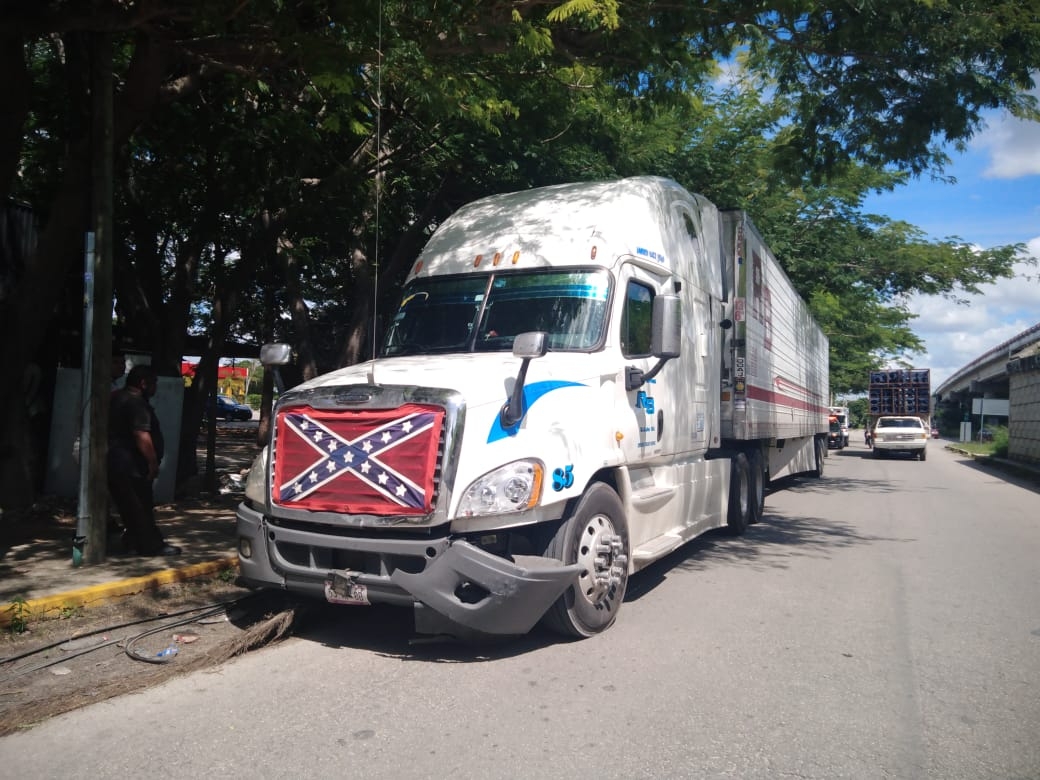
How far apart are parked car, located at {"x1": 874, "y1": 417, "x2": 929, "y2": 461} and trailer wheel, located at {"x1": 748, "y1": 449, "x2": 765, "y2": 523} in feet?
72.3

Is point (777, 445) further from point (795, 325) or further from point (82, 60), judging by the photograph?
point (82, 60)

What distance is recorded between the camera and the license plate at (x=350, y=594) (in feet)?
16.2

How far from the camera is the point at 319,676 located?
15.8ft

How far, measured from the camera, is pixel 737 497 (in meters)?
10.2

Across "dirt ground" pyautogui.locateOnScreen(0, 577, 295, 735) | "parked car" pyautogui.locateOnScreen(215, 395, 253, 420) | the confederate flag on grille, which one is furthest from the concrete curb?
"parked car" pyautogui.locateOnScreen(215, 395, 253, 420)

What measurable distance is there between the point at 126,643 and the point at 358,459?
2.06m

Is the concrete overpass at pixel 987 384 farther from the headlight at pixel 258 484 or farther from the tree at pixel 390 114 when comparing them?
the headlight at pixel 258 484

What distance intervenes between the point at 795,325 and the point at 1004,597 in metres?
8.51

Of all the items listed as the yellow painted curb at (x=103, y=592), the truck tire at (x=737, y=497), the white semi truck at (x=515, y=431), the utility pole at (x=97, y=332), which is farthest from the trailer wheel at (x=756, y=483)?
the utility pole at (x=97, y=332)

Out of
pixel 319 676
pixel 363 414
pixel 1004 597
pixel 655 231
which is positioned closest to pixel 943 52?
pixel 655 231

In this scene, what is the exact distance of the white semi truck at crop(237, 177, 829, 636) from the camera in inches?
192

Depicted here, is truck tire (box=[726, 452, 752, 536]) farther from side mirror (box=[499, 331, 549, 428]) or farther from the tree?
side mirror (box=[499, 331, 549, 428])

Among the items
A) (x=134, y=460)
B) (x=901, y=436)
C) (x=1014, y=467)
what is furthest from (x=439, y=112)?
(x=901, y=436)

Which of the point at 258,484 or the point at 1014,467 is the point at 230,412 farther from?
the point at 258,484
